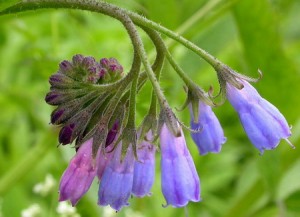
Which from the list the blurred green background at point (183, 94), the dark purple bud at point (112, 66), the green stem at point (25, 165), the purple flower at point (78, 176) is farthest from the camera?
the green stem at point (25, 165)

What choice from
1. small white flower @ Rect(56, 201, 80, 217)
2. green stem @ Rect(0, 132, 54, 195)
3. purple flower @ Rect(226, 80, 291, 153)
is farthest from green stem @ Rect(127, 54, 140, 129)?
green stem @ Rect(0, 132, 54, 195)

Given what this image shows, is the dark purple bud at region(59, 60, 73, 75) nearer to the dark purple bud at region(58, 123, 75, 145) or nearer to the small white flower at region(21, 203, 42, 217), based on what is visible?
the dark purple bud at region(58, 123, 75, 145)

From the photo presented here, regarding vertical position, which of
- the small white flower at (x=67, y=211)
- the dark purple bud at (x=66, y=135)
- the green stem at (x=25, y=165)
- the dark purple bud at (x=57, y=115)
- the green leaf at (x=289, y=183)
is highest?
the dark purple bud at (x=57, y=115)

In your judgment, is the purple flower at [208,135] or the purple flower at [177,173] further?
the purple flower at [208,135]

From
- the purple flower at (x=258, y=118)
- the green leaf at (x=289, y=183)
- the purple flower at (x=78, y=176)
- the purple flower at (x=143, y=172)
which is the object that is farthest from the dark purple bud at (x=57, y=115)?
the green leaf at (x=289, y=183)

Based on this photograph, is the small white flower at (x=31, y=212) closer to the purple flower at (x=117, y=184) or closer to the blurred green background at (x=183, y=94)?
the blurred green background at (x=183, y=94)
